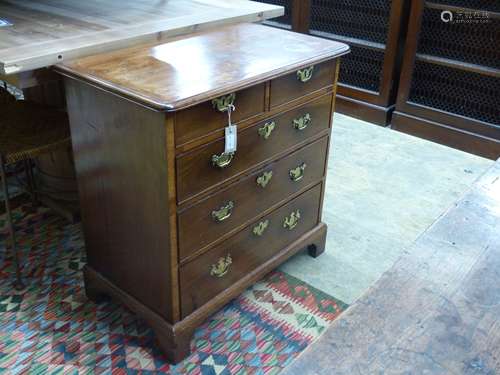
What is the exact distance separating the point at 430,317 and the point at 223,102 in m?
0.76

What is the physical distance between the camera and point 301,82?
167 centimetres

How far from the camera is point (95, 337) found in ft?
5.69

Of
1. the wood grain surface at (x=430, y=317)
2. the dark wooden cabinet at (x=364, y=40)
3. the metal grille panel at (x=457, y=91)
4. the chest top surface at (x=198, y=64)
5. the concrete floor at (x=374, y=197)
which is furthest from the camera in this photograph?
the dark wooden cabinet at (x=364, y=40)

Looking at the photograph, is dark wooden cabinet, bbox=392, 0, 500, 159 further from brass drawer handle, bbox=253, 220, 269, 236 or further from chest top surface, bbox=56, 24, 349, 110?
brass drawer handle, bbox=253, 220, 269, 236

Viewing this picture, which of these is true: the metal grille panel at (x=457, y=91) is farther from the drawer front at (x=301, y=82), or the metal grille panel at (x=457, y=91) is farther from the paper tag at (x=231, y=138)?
the paper tag at (x=231, y=138)

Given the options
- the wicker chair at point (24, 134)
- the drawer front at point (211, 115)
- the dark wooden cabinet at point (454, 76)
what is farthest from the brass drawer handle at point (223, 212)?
the dark wooden cabinet at point (454, 76)

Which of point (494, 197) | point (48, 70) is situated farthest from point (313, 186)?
point (48, 70)

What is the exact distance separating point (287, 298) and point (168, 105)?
3.08 feet

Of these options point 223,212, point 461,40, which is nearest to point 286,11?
point 461,40

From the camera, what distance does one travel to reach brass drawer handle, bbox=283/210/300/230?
6.27 feet

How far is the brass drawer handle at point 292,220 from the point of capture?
191 centimetres

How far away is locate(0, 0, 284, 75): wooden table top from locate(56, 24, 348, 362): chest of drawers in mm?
50

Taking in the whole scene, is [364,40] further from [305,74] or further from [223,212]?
[223,212]

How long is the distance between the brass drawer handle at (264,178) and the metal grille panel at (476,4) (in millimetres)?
1732
